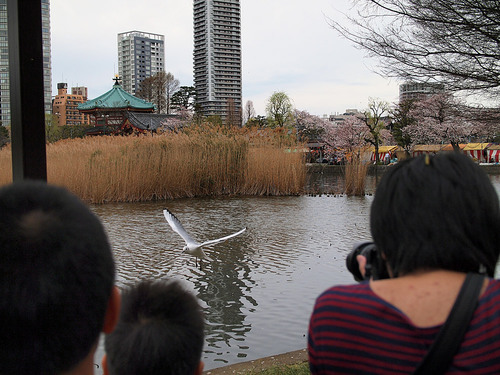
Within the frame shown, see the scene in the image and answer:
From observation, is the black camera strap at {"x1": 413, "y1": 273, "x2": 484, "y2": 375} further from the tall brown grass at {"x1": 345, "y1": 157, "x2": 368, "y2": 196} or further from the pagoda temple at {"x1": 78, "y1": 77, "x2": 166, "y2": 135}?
the pagoda temple at {"x1": 78, "y1": 77, "x2": 166, "y2": 135}

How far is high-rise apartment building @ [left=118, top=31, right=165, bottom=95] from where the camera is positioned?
83.7 m

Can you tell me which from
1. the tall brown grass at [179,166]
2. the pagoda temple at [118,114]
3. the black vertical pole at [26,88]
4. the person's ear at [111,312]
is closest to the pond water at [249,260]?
the person's ear at [111,312]

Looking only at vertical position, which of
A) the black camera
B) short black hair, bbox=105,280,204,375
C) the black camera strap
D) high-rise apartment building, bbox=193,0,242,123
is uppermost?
high-rise apartment building, bbox=193,0,242,123

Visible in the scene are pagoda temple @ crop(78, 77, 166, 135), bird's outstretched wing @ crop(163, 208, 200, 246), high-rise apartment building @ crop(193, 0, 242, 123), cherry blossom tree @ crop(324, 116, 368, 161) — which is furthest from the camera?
high-rise apartment building @ crop(193, 0, 242, 123)

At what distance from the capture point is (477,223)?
3.07 ft

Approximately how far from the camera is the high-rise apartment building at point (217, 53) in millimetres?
65938

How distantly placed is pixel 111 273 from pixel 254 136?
44.1 feet

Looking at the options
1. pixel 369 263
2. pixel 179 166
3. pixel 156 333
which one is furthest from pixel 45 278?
pixel 179 166

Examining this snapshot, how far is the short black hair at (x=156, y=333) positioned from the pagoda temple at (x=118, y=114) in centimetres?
2895

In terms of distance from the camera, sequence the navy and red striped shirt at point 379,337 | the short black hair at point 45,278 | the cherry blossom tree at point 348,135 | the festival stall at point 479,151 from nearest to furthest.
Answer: the short black hair at point 45,278 → the navy and red striped shirt at point 379,337 → the cherry blossom tree at point 348,135 → the festival stall at point 479,151

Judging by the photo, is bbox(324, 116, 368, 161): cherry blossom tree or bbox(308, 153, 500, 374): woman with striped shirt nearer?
bbox(308, 153, 500, 374): woman with striped shirt

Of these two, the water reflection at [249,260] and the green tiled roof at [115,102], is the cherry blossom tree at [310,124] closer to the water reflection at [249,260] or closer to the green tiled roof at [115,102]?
the green tiled roof at [115,102]

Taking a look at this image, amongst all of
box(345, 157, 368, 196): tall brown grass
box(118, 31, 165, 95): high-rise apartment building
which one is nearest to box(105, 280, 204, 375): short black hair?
box(345, 157, 368, 196): tall brown grass

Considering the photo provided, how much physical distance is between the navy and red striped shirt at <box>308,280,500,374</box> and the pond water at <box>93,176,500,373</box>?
0.47 m
